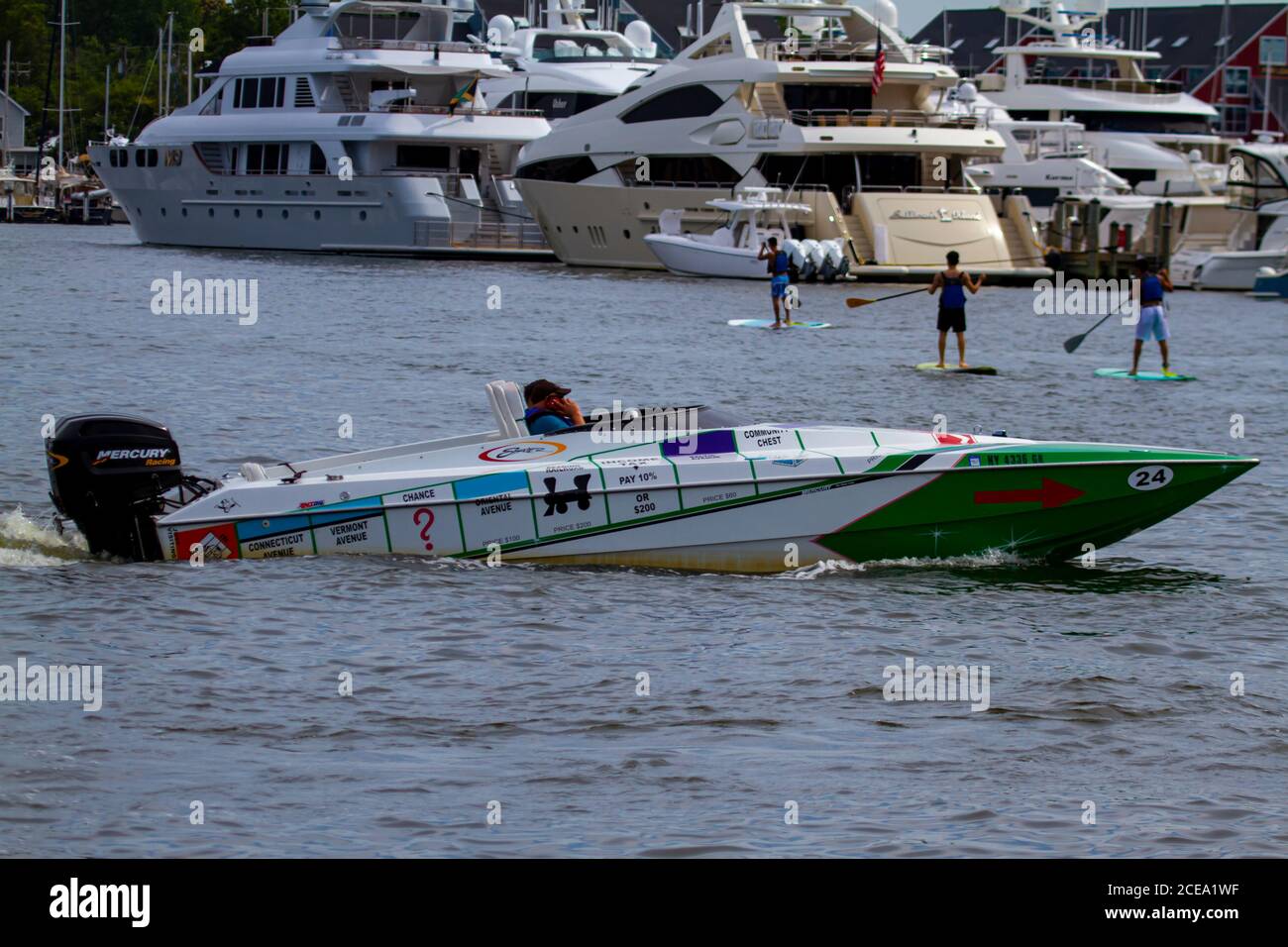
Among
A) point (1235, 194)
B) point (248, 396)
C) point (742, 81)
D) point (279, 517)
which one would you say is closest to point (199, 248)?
point (742, 81)

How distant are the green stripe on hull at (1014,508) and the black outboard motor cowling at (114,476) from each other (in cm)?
503

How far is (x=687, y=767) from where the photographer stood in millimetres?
9430

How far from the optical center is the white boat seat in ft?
46.0

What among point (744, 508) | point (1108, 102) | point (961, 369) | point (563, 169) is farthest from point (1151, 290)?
point (1108, 102)

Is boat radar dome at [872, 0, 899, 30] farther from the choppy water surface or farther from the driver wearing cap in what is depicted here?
the driver wearing cap

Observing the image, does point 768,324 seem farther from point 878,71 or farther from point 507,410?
point 507,410

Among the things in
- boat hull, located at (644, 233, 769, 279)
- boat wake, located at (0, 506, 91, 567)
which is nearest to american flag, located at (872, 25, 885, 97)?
boat hull, located at (644, 233, 769, 279)

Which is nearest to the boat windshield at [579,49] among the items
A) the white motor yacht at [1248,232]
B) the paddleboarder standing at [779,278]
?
the white motor yacht at [1248,232]

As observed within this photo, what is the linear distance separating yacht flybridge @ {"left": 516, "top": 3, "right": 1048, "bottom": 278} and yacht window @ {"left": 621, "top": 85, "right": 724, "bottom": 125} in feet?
0.15

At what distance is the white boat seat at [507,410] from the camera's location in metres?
14.0

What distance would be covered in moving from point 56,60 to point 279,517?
113m
